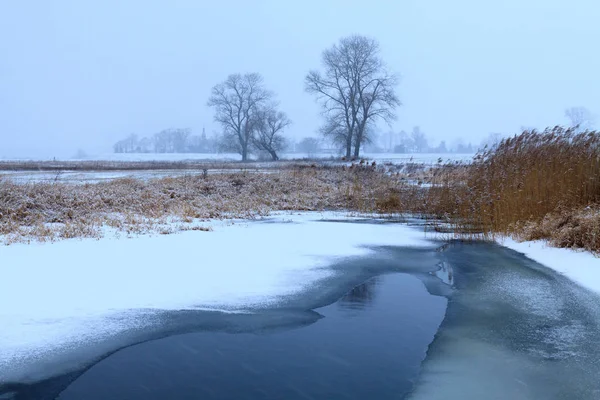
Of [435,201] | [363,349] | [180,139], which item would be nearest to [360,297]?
[363,349]

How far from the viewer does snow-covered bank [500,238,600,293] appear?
6834 millimetres

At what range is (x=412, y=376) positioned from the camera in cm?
408

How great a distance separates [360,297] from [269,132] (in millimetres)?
55301

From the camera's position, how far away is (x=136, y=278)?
704 centimetres

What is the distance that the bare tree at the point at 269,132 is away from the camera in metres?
59.5

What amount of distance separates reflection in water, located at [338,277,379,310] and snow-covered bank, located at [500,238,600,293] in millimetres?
2696

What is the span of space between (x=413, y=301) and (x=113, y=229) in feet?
24.7

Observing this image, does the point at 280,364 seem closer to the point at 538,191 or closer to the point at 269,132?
the point at 538,191

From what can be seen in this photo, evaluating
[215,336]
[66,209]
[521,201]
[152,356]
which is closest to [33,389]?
[152,356]

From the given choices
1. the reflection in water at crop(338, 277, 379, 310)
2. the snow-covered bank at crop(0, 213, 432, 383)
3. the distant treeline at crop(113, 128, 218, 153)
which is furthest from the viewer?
the distant treeline at crop(113, 128, 218, 153)

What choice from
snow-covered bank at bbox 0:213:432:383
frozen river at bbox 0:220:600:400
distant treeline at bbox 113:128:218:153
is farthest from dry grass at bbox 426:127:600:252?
distant treeline at bbox 113:128:218:153

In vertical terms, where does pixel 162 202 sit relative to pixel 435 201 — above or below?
below

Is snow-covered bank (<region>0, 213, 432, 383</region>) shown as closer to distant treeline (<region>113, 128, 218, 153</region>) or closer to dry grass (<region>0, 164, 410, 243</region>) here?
dry grass (<region>0, 164, 410, 243</region>)

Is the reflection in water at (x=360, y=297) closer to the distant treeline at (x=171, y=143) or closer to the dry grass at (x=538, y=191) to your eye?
the dry grass at (x=538, y=191)
